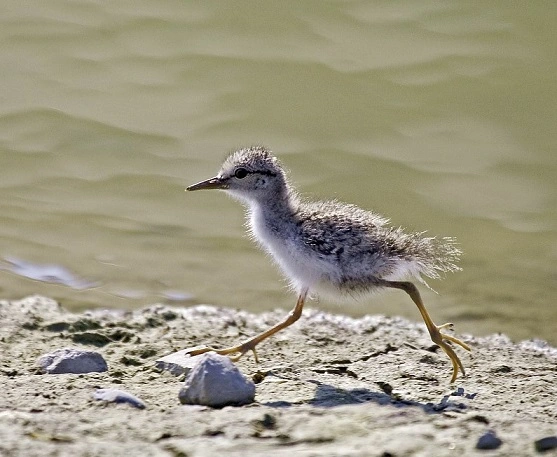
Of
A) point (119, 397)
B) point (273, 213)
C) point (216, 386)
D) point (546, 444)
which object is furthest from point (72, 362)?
point (546, 444)

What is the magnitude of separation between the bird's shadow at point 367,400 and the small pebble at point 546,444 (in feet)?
1.99

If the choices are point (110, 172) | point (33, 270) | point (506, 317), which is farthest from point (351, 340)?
point (110, 172)

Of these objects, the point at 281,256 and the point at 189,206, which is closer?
the point at 281,256

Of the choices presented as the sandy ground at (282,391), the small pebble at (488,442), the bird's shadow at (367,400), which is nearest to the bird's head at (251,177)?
the sandy ground at (282,391)

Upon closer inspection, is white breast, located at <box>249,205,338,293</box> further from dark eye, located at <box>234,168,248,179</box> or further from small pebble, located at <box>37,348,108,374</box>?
small pebble, located at <box>37,348,108,374</box>

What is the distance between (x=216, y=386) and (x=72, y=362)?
3.02 feet

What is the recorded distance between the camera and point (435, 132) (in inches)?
331

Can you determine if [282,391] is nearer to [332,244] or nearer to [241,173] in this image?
[332,244]

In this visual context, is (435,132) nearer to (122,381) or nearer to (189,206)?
(189,206)

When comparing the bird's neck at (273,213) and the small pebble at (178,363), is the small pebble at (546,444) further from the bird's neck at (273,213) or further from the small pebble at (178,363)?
the bird's neck at (273,213)

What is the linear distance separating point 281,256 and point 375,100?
3.82m

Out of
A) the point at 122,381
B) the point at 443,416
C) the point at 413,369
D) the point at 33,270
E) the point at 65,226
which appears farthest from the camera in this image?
the point at 65,226

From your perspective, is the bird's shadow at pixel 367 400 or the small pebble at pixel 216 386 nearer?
the small pebble at pixel 216 386

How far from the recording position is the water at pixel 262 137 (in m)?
6.80
